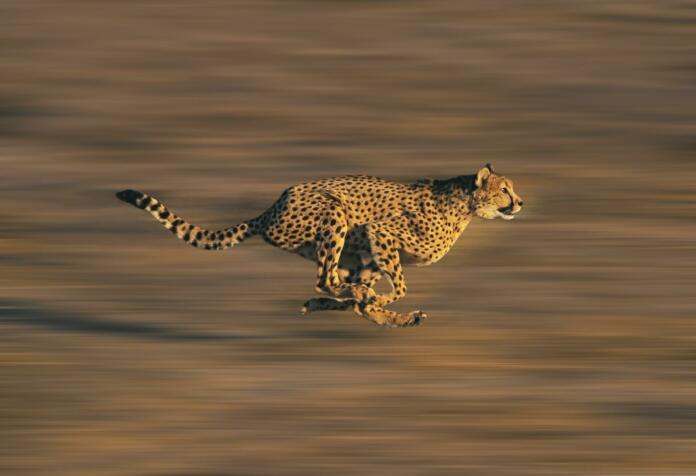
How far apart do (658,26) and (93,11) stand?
4.40 meters

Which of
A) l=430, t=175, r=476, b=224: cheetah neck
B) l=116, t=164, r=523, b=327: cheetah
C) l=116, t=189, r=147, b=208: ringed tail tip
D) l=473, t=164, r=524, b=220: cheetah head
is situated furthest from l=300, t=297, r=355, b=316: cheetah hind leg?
l=116, t=189, r=147, b=208: ringed tail tip

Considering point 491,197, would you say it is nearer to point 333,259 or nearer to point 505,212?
point 505,212

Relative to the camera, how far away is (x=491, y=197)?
772 cm

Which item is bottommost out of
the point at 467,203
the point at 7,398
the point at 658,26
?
the point at 7,398

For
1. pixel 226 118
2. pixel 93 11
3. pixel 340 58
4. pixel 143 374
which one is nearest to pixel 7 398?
pixel 143 374

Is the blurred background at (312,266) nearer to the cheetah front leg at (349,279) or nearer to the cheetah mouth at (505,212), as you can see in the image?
the cheetah front leg at (349,279)

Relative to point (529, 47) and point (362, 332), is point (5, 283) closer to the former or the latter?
point (362, 332)

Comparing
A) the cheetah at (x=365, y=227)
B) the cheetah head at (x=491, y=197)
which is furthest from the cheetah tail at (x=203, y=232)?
the cheetah head at (x=491, y=197)

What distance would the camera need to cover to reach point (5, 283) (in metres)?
9.13

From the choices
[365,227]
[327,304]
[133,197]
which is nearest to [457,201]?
A: [365,227]

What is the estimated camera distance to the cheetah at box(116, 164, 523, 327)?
7.52m

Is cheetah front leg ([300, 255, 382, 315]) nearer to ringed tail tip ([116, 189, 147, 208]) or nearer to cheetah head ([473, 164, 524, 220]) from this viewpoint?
cheetah head ([473, 164, 524, 220])

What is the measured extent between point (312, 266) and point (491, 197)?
85.8 inches

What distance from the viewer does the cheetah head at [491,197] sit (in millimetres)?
7715
